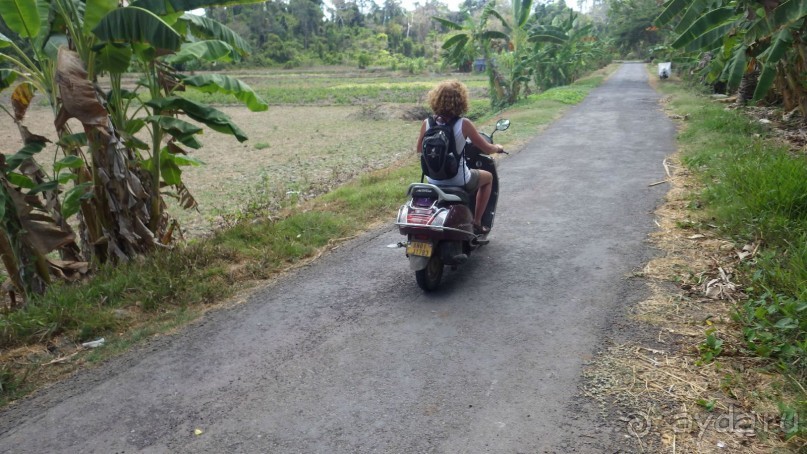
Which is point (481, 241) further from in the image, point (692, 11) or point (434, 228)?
point (692, 11)

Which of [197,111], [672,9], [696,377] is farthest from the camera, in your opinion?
[672,9]

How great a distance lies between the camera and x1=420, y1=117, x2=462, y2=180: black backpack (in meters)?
5.17

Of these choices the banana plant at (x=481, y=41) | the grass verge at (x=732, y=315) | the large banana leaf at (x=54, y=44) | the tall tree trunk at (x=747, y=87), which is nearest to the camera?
the grass verge at (x=732, y=315)

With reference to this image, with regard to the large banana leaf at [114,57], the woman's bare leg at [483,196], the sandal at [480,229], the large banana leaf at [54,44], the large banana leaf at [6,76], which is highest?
the large banana leaf at [54,44]

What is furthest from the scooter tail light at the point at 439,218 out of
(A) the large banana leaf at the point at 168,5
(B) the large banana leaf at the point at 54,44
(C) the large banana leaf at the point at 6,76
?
(C) the large banana leaf at the point at 6,76

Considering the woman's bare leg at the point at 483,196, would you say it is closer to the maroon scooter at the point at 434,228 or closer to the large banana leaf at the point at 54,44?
the maroon scooter at the point at 434,228

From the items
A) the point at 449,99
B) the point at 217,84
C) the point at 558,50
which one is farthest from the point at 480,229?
the point at 558,50

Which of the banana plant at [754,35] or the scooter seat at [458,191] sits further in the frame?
the banana plant at [754,35]

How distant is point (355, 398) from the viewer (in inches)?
145

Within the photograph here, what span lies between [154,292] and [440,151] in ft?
9.14

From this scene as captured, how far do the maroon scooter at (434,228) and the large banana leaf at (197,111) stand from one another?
217 centimetres

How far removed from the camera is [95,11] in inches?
213

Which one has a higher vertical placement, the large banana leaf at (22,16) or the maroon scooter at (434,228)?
the large banana leaf at (22,16)

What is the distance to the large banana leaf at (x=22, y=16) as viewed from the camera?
17.5 feet
